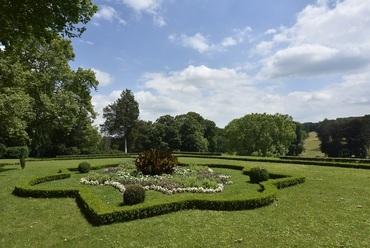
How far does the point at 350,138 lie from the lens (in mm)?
68062

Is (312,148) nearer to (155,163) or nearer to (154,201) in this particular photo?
(155,163)

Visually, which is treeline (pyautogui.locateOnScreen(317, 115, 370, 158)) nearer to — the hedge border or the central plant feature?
the central plant feature

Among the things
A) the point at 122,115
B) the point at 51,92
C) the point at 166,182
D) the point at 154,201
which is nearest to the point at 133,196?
the point at 154,201

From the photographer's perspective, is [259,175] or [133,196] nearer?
[133,196]

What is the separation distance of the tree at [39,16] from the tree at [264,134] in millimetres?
49395

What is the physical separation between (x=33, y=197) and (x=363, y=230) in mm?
15560

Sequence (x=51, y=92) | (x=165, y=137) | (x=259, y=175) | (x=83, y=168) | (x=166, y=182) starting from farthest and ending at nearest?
(x=165, y=137), (x=51, y=92), (x=83, y=168), (x=259, y=175), (x=166, y=182)

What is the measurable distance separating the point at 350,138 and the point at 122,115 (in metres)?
54.7

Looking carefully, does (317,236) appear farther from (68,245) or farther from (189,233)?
(68,245)

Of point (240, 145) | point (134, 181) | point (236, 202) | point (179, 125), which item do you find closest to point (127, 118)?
point (179, 125)

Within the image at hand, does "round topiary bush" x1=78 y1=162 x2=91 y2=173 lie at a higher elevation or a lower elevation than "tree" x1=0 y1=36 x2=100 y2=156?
lower

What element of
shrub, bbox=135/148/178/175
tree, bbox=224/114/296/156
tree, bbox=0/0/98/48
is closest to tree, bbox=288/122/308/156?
tree, bbox=224/114/296/156

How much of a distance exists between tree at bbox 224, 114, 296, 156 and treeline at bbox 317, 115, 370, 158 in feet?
55.5

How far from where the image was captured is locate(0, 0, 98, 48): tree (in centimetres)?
1009
